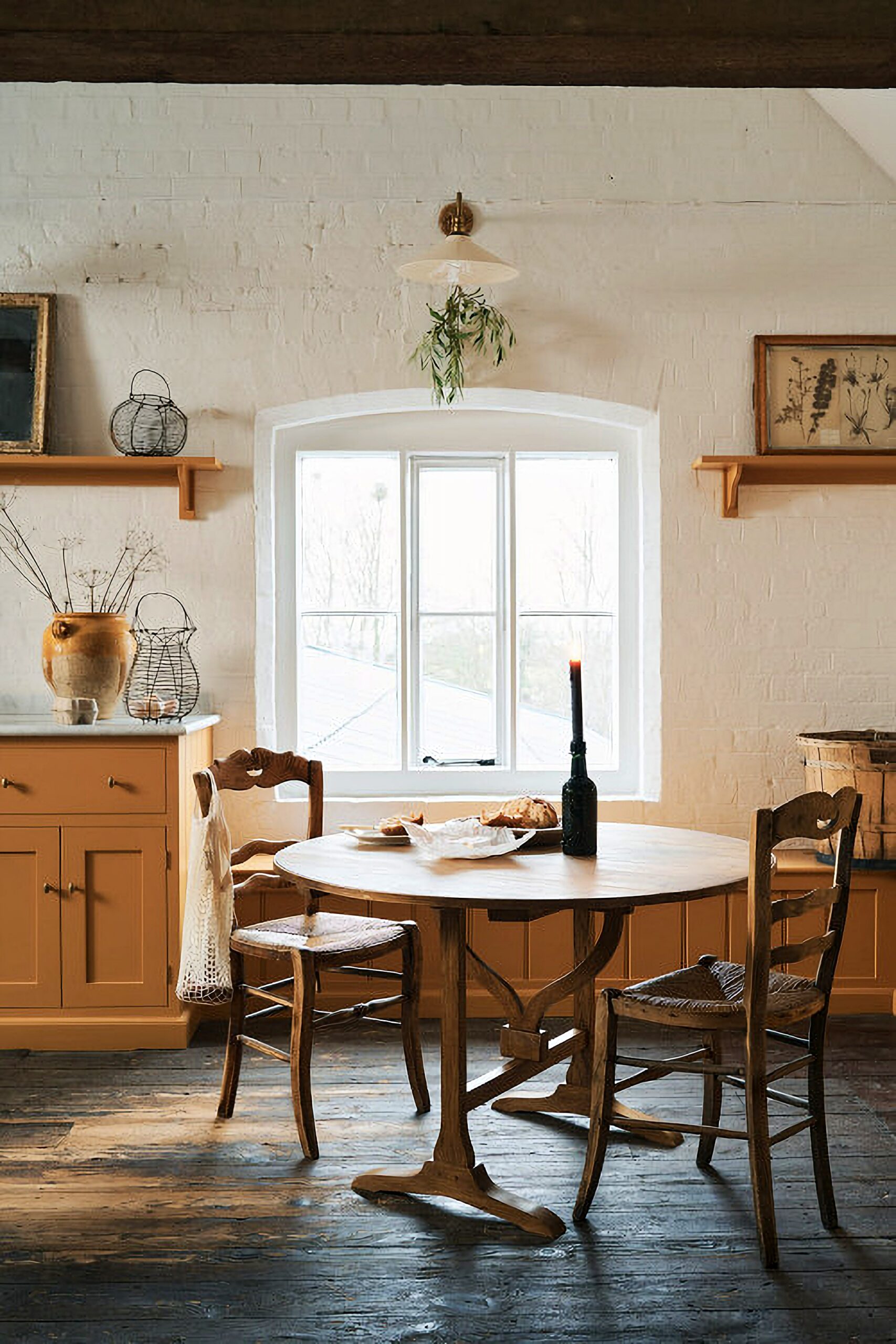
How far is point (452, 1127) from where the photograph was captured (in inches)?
112

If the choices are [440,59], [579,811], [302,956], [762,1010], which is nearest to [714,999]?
[762,1010]

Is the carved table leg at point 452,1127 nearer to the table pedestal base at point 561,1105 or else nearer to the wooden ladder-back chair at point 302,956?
the wooden ladder-back chair at point 302,956

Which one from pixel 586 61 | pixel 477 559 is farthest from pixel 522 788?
pixel 586 61

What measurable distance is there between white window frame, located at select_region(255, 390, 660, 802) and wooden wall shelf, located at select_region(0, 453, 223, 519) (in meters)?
0.34

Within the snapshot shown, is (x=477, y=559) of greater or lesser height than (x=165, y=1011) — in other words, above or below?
above

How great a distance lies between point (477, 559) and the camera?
4820 millimetres

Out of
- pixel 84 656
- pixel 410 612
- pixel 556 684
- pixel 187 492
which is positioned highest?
pixel 187 492

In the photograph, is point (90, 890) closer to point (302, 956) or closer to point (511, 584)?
point (302, 956)

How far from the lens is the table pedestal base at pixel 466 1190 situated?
2703mm

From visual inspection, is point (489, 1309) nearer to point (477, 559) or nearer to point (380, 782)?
point (380, 782)

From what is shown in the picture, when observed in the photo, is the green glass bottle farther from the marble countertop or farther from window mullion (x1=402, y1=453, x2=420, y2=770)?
window mullion (x1=402, y1=453, x2=420, y2=770)

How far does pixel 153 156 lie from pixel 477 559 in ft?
6.02

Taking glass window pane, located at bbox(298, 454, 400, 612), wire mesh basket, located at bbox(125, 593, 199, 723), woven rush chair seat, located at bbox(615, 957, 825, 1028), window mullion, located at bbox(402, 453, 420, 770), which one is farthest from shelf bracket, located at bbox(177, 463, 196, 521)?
woven rush chair seat, located at bbox(615, 957, 825, 1028)

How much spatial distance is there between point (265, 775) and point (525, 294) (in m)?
2.03
